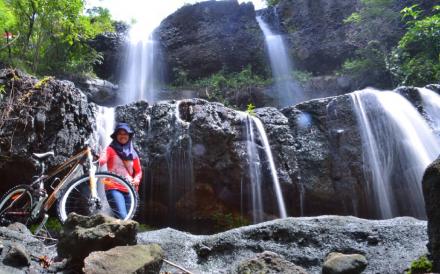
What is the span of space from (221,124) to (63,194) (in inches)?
197

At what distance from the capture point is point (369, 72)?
48.5 feet

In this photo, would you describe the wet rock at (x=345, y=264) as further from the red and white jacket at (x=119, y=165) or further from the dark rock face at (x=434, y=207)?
the red and white jacket at (x=119, y=165)

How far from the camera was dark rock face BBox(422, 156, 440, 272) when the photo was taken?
291 cm

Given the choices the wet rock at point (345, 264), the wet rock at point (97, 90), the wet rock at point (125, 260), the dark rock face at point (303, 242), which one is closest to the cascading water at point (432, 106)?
the dark rock face at point (303, 242)

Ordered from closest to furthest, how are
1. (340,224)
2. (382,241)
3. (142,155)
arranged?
(382,241) → (340,224) → (142,155)

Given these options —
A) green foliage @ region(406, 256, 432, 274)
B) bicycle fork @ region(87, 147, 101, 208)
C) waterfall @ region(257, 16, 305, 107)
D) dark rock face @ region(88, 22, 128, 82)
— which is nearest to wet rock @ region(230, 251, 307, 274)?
green foliage @ region(406, 256, 432, 274)

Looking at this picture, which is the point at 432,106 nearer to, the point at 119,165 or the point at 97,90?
the point at 119,165

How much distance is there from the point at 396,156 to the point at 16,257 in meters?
8.69

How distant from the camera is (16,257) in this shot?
12.4 ft

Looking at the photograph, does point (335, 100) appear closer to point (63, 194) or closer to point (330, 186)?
point (330, 186)

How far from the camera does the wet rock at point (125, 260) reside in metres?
3.20

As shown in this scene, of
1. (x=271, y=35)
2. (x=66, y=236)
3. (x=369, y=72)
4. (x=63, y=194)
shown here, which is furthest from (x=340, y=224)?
(x=271, y=35)

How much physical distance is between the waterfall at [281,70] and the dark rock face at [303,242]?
37.9 ft

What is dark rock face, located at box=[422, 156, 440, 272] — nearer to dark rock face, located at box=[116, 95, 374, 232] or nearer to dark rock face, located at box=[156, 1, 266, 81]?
dark rock face, located at box=[116, 95, 374, 232]
